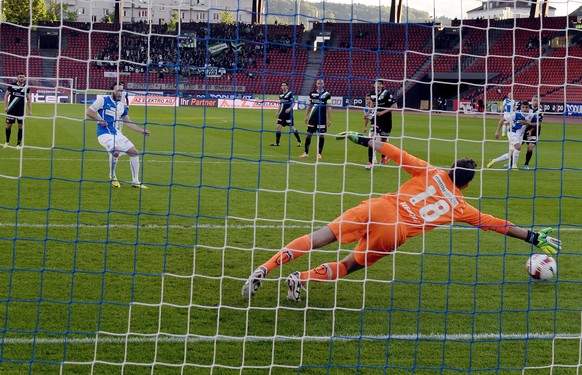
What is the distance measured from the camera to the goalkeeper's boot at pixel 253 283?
606cm

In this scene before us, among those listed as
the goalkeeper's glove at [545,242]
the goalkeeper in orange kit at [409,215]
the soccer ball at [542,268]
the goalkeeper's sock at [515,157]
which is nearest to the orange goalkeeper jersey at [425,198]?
the goalkeeper in orange kit at [409,215]

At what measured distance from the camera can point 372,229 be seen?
6.15 meters

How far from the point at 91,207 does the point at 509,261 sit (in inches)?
228

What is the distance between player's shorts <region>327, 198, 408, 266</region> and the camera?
241 inches

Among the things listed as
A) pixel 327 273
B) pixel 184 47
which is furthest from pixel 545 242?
pixel 184 47

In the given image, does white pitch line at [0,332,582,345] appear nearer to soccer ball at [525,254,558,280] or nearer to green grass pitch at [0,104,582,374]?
green grass pitch at [0,104,582,374]

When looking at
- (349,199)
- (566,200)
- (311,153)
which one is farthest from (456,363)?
(311,153)

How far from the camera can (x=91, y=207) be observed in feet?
34.2

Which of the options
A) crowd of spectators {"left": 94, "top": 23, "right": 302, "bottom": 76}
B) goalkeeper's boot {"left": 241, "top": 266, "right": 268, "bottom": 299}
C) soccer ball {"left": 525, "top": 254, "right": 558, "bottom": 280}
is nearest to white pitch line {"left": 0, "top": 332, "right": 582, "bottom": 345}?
goalkeeper's boot {"left": 241, "top": 266, "right": 268, "bottom": 299}

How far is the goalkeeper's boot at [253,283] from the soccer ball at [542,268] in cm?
266

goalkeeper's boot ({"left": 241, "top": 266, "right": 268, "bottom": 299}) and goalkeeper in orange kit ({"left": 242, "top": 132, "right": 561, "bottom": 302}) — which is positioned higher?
goalkeeper in orange kit ({"left": 242, "top": 132, "right": 561, "bottom": 302})

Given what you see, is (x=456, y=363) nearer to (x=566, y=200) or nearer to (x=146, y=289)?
(x=146, y=289)

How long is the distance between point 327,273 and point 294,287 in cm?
36

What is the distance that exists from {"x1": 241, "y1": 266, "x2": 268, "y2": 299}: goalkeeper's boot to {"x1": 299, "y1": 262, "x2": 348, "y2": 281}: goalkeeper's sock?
17.0 inches
